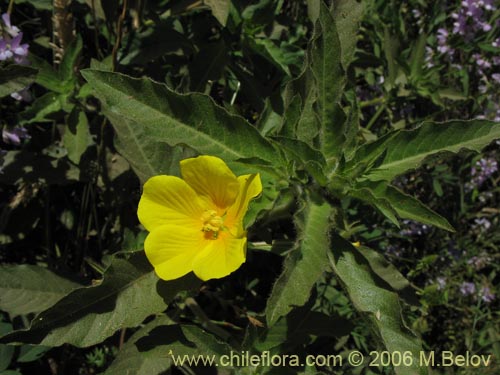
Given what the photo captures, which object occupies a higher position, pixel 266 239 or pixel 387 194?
pixel 387 194

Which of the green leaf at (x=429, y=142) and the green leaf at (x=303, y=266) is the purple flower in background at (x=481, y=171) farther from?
the green leaf at (x=303, y=266)

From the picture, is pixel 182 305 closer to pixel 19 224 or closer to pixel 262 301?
pixel 262 301

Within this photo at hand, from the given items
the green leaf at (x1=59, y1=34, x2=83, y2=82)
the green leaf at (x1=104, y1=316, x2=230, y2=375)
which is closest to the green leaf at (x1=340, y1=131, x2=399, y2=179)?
the green leaf at (x1=104, y1=316, x2=230, y2=375)

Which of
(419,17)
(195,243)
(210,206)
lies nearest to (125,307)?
(195,243)

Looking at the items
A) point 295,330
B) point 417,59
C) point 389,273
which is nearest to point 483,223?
point 417,59

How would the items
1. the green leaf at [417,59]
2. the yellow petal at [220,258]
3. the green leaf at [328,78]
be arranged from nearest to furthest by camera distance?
the yellow petal at [220,258] → the green leaf at [328,78] → the green leaf at [417,59]

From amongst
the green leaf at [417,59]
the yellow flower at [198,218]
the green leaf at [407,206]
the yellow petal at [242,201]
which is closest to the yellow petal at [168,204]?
the yellow flower at [198,218]
